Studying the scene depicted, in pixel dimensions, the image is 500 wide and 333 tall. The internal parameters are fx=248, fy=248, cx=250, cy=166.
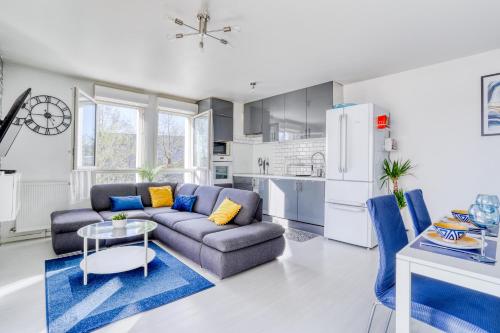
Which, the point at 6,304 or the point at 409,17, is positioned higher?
the point at 409,17

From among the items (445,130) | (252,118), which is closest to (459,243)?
(445,130)

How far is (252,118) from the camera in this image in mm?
5809

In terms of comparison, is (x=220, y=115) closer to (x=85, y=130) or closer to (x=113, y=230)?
(x=85, y=130)

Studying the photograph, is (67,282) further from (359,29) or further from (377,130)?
(377,130)

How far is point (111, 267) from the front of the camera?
8.14ft

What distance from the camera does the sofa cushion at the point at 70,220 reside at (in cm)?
308

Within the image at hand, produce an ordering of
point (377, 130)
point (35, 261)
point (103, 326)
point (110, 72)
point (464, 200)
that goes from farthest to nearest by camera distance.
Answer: point (110, 72) < point (377, 130) < point (464, 200) < point (35, 261) < point (103, 326)

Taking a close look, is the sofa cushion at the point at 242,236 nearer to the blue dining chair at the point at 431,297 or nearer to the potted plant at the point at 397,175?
the blue dining chair at the point at 431,297

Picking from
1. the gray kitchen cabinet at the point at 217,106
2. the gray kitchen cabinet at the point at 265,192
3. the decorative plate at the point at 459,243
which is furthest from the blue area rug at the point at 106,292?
the gray kitchen cabinet at the point at 217,106

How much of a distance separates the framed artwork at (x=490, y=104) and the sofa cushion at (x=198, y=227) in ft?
11.2

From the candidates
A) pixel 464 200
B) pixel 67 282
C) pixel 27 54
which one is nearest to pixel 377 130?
pixel 464 200

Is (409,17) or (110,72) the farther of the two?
(110,72)

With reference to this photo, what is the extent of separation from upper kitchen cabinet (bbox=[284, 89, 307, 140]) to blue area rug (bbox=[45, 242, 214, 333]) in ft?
10.2

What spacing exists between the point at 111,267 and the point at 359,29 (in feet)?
11.7
